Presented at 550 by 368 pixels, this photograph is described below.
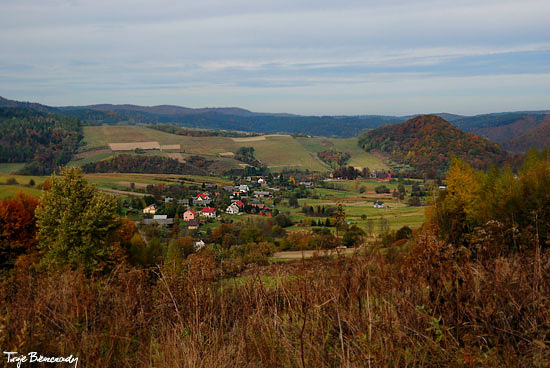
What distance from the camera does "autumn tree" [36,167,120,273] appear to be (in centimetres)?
1562

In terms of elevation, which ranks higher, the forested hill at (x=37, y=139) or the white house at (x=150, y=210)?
the forested hill at (x=37, y=139)

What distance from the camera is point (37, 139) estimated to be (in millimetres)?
101562

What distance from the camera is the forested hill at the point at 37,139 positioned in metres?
84.4

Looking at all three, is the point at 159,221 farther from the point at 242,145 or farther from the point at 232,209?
Result: the point at 242,145

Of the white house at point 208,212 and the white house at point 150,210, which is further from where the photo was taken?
the white house at point 208,212

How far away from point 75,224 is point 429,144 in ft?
312

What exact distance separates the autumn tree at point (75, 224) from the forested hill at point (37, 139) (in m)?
67.6

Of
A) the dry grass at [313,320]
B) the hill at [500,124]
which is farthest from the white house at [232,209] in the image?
the hill at [500,124]

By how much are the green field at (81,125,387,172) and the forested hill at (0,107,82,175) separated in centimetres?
389

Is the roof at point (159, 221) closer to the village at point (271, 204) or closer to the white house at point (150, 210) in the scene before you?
the village at point (271, 204)

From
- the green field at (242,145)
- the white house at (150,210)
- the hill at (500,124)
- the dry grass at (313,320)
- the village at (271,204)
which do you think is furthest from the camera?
the hill at (500,124)

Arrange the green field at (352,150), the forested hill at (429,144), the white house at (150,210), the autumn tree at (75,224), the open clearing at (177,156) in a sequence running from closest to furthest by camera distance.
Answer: the autumn tree at (75,224), the white house at (150,210), the open clearing at (177,156), the forested hill at (429,144), the green field at (352,150)

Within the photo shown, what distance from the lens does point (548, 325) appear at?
273 cm

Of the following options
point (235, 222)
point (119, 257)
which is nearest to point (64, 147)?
point (235, 222)
